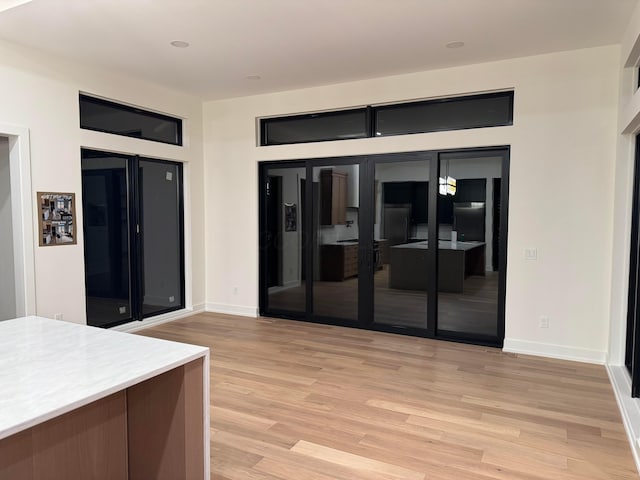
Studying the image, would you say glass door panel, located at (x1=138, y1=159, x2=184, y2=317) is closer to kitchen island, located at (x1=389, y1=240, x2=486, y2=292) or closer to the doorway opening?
the doorway opening

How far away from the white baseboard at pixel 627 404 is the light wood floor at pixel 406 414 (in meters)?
0.06

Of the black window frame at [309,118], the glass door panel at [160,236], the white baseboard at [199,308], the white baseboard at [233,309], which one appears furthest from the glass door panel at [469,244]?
the glass door panel at [160,236]

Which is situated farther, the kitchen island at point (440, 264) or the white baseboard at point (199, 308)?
the white baseboard at point (199, 308)

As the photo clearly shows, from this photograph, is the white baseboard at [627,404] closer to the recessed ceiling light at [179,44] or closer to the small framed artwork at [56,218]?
the recessed ceiling light at [179,44]

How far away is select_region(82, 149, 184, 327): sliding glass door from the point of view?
17.0ft

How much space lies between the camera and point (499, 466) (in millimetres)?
2580

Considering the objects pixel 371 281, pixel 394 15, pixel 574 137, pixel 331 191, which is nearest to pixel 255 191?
pixel 331 191

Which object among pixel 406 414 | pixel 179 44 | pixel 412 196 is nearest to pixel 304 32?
pixel 179 44

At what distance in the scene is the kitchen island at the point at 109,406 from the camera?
1623 millimetres

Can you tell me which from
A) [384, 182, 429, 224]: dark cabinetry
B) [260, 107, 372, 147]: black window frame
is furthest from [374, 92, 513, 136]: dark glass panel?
[384, 182, 429, 224]: dark cabinetry

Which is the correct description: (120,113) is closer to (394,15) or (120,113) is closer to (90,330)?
(394,15)

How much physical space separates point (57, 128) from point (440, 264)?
450cm

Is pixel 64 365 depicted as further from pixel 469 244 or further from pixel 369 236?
pixel 469 244

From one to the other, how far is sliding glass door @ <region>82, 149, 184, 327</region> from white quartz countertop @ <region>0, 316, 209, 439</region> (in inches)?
118
